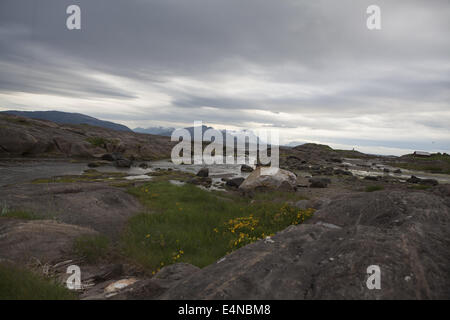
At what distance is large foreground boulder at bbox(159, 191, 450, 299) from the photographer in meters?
3.91

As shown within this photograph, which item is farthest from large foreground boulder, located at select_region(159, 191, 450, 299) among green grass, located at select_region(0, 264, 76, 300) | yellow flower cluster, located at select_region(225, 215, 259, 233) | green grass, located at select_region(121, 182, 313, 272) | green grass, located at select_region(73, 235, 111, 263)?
green grass, located at select_region(73, 235, 111, 263)

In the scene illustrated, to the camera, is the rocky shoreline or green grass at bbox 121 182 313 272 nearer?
the rocky shoreline

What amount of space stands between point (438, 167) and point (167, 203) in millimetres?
80798

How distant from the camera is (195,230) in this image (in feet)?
41.0

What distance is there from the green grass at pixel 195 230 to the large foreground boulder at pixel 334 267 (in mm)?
4286

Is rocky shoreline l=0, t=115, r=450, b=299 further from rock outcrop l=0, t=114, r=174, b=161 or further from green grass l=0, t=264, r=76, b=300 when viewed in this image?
rock outcrop l=0, t=114, r=174, b=161

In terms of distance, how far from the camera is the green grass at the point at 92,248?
8477mm

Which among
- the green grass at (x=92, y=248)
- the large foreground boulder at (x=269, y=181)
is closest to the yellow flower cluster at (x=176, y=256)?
the green grass at (x=92, y=248)

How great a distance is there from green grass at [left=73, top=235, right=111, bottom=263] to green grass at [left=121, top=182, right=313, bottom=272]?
846 mm

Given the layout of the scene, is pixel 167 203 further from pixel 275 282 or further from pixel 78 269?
pixel 275 282

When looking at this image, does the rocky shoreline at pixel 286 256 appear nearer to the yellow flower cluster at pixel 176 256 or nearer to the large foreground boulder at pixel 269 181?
the yellow flower cluster at pixel 176 256

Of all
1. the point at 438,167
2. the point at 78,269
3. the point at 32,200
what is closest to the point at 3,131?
the point at 32,200

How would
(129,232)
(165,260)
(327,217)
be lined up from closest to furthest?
(165,260) < (327,217) < (129,232)
